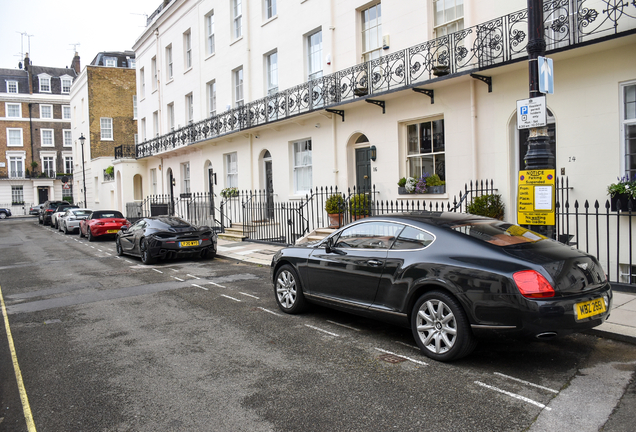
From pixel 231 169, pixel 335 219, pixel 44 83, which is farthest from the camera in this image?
pixel 44 83

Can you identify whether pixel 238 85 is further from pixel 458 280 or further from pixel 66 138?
pixel 66 138

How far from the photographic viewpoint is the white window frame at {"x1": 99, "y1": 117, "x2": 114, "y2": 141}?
135 feet

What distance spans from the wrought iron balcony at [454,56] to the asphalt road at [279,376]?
627 cm

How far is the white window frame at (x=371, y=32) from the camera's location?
1387 cm

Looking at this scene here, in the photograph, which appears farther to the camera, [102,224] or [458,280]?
[102,224]

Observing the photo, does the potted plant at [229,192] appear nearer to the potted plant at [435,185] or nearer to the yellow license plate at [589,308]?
the potted plant at [435,185]

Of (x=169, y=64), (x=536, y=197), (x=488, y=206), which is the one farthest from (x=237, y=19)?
(x=536, y=197)

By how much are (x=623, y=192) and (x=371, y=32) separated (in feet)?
28.4

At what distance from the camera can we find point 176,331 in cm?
652

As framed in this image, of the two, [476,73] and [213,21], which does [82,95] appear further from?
[476,73]

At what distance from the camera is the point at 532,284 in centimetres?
446

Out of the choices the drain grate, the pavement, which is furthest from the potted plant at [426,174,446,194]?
the drain grate

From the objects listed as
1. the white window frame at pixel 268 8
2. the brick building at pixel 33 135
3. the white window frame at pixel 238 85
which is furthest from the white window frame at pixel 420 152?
the brick building at pixel 33 135

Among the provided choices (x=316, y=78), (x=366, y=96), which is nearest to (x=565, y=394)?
(x=366, y=96)
